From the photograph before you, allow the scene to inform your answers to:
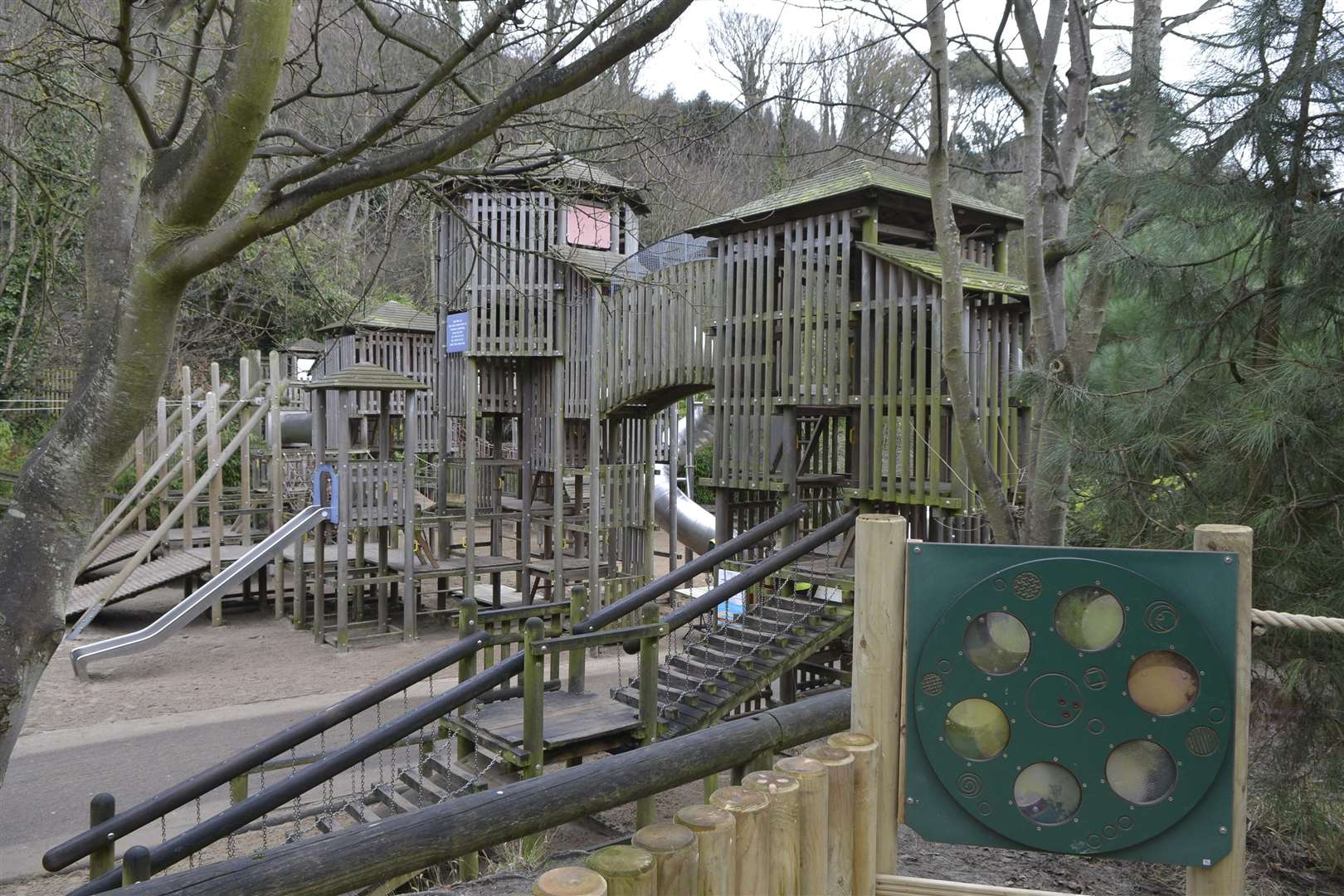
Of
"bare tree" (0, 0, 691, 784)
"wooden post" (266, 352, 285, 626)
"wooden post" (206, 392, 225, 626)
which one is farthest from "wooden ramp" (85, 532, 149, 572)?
"bare tree" (0, 0, 691, 784)

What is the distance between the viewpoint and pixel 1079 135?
5.86 meters

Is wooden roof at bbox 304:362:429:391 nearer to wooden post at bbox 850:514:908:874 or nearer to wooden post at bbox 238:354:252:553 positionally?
wooden post at bbox 238:354:252:553

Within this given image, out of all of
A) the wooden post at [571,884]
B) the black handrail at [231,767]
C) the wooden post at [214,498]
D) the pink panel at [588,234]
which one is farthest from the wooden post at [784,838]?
the wooden post at [214,498]

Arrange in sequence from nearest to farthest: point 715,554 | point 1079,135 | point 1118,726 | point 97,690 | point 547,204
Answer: point 1118,726 < point 1079,135 < point 715,554 < point 97,690 < point 547,204

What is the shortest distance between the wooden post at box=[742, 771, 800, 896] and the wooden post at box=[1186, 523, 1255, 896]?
96 centimetres

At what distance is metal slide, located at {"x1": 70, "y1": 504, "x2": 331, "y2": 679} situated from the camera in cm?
1184

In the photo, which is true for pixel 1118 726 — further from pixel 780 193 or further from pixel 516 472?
pixel 516 472

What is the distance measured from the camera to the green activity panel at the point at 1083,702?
2164 millimetres

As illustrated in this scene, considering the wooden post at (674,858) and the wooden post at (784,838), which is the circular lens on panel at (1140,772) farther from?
the wooden post at (674,858)

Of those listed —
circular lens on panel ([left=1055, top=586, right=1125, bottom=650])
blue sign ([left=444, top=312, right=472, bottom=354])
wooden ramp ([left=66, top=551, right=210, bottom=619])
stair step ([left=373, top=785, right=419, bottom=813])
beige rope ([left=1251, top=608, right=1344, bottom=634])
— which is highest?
blue sign ([left=444, top=312, right=472, bottom=354])

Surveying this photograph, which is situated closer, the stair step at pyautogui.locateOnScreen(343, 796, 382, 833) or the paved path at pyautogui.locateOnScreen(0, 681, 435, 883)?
the stair step at pyautogui.locateOnScreen(343, 796, 382, 833)

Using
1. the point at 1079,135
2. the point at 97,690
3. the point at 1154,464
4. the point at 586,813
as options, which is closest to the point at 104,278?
the point at 586,813

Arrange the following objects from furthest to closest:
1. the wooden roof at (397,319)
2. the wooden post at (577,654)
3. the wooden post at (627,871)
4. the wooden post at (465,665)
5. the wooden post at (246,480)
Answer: the wooden roof at (397,319), the wooden post at (246,480), the wooden post at (577,654), the wooden post at (465,665), the wooden post at (627,871)

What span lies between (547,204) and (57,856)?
12.5 meters
